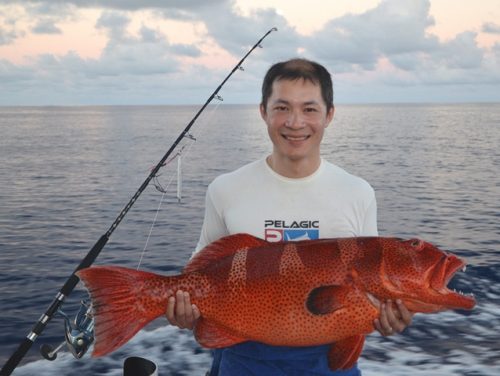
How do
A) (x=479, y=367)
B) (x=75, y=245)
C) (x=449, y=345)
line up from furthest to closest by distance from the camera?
(x=75, y=245) < (x=449, y=345) < (x=479, y=367)

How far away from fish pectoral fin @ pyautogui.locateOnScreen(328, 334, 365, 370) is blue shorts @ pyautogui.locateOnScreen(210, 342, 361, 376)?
22 centimetres

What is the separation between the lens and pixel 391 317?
3299mm

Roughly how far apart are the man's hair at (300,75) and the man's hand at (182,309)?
4.76 ft

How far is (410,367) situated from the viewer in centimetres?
845

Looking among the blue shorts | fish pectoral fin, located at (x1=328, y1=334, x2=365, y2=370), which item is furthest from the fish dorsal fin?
fish pectoral fin, located at (x1=328, y1=334, x2=365, y2=370)

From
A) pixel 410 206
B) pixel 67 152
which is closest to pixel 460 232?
pixel 410 206

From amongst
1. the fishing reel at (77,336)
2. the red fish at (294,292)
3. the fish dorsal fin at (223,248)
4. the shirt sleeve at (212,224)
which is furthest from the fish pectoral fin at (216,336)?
the fishing reel at (77,336)

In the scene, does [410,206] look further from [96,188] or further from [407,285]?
[407,285]

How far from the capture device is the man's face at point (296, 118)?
3717 millimetres

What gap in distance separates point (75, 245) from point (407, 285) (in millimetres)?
14168

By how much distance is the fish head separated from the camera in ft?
10.9

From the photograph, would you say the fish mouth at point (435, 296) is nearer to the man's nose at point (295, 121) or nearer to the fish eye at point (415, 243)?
the fish eye at point (415, 243)

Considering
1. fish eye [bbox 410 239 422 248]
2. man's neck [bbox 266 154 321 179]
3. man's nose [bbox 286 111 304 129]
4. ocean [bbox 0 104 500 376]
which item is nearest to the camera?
fish eye [bbox 410 239 422 248]

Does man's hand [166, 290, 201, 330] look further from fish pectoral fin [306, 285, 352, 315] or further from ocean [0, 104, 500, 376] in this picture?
ocean [0, 104, 500, 376]
